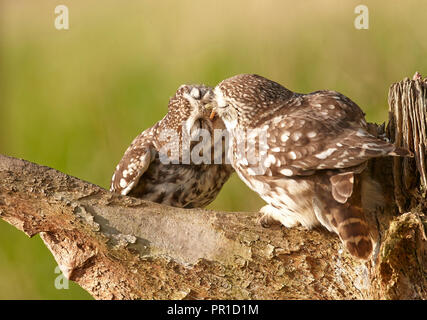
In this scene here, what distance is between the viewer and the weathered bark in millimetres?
2641

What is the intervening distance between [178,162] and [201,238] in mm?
933

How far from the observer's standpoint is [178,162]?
3562mm

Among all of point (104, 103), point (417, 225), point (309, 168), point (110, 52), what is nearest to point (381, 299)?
point (417, 225)

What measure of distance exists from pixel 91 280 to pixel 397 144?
148 centimetres

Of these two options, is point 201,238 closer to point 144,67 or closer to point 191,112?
point 191,112

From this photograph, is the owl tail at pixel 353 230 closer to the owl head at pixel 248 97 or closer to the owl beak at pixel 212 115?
the owl head at pixel 248 97

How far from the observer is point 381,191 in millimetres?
2705

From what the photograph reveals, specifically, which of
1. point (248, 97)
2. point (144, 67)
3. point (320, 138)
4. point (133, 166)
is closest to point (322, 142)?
point (320, 138)

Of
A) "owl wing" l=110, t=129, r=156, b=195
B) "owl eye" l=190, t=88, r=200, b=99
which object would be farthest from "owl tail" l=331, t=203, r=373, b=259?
"owl wing" l=110, t=129, r=156, b=195

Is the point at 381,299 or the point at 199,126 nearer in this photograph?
the point at 381,299

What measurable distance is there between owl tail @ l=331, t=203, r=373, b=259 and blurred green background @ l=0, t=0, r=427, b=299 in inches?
68.6

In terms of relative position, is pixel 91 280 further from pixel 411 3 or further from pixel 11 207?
pixel 411 3

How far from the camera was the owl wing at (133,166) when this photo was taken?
3520mm

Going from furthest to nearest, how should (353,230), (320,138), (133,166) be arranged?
(133,166)
(320,138)
(353,230)
